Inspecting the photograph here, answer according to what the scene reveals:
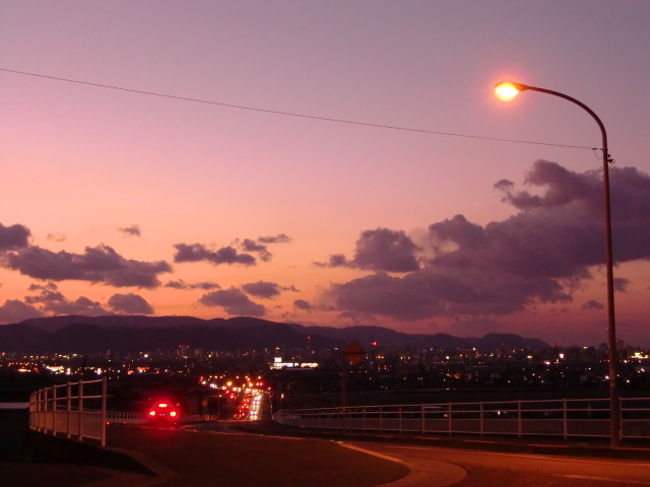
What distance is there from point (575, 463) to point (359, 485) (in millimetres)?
5353

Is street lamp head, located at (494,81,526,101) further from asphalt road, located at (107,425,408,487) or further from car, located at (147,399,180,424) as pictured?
car, located at (147,399,180,424)

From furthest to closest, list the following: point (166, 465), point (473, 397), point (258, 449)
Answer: point (473, 397)
point (258, 449)
point (166, 465)

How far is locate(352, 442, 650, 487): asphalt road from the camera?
43.0 ft

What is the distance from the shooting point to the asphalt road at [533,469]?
13117 millimetres

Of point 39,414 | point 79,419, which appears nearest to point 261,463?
point 79,419

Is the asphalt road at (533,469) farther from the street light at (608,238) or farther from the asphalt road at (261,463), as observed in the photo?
the street light at (608,238)

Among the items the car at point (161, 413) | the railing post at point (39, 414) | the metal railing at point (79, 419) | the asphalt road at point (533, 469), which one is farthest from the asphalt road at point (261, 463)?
the car at point (161, 413)

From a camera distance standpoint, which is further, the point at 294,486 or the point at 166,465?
the point at 166,465

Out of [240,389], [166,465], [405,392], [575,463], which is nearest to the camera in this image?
[166,465]

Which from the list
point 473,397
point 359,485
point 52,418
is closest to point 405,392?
point 473,397

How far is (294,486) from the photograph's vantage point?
42.9 ft

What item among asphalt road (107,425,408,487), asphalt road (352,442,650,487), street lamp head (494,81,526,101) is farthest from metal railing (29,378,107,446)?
street lamp head (494,81,526,101)

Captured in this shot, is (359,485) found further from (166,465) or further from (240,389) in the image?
(240,389)

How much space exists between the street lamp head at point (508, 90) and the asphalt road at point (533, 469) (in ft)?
27.4
